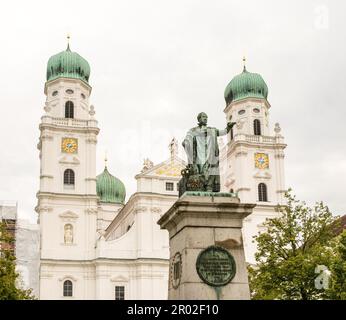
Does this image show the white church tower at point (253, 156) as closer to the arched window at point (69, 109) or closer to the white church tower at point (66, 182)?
the white church tower at point (66, 182)

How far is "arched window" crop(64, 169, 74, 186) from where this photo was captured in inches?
2416

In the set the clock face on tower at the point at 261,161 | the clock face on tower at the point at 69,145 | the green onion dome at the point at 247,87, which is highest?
the green onion dome at the point at 247,87

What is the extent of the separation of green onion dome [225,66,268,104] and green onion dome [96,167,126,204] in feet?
75.1

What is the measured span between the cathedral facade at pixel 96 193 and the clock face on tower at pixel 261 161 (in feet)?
0.31

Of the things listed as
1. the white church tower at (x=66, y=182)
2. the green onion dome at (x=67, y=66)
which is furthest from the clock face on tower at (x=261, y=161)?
the green onion dome at (x=67, y=66)

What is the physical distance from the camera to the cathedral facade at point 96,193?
59250mm

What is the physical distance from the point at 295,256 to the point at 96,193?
121 ft

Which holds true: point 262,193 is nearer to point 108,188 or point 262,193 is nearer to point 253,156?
point 253,156

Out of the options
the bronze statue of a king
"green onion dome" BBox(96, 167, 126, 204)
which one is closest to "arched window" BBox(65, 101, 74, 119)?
"green onion dome" BBox(96, 167, 126, 204)

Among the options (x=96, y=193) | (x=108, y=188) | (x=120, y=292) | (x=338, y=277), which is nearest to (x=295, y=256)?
(x=338, y=277)

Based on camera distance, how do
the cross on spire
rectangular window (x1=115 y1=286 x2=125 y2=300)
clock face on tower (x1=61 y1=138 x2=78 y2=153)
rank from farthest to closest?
the cross on spire < clock face on tower (x1=61 y1=138 x2=78 y2=153) < rectangular window (x1=115 y1=286 x2=125 y2=300)

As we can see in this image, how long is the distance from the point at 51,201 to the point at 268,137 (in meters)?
21.8

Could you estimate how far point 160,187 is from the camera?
62.6 meters

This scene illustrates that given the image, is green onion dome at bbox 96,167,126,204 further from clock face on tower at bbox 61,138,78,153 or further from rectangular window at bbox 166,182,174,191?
rectangular window at bbox 166,182,174,191
